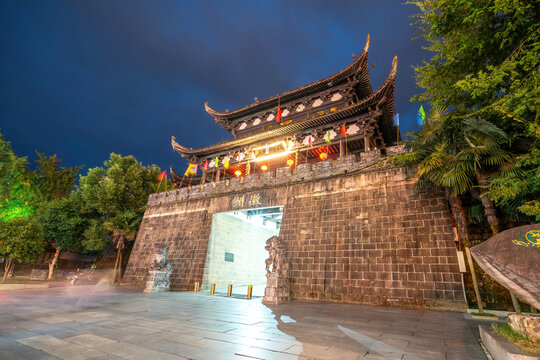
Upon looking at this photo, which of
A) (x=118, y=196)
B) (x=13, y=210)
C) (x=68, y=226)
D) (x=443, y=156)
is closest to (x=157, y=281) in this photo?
(x=118, y=196)

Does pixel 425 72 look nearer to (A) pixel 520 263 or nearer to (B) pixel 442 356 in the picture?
(A) pixel 520 263

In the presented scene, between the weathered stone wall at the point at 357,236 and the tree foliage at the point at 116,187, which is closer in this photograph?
the weathered stone wall at the point at 357,236

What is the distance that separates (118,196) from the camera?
17531 mm

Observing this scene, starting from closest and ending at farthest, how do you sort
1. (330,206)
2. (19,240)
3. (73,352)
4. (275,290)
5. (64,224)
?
(73,352), (275,290), (330,206), (19,240), (64,224)

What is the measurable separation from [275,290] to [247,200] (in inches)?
227

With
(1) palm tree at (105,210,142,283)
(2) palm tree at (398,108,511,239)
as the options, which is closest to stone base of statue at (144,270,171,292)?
(1) palm tree at (105,210,142,283)

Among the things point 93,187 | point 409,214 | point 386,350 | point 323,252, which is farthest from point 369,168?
point 93,187

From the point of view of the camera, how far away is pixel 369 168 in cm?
975

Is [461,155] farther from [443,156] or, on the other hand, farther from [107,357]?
[107,357]

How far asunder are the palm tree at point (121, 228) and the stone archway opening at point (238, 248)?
816 cm

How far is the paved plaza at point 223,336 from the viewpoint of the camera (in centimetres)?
275

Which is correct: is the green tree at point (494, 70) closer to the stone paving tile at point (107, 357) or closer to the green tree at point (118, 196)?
the stone paving tile at point (107, 357)

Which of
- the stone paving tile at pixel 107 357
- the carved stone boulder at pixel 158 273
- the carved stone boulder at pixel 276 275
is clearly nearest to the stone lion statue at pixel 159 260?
the carved stone boulder at pixel 158 273

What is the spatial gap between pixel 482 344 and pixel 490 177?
14.8 ft
